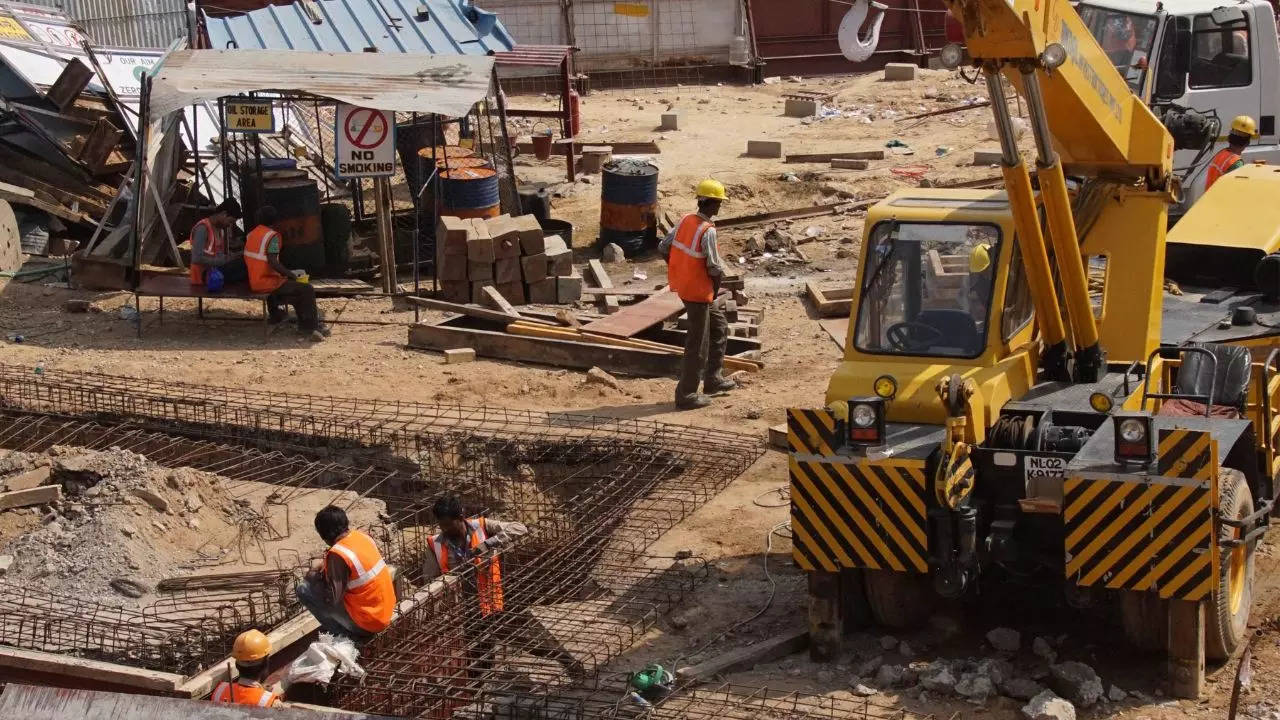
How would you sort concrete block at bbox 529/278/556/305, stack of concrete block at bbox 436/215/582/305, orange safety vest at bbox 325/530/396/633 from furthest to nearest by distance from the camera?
concrete block at bbox 529/278/556/305 < stack of concrete block at bbox 436/215/582/305 < orange safety vest at bbox 325/530/396/633

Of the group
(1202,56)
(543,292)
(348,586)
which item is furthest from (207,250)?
(1202,56)

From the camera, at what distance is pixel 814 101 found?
25.3 m

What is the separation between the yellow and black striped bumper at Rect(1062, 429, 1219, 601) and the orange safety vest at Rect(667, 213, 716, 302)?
17.7ft

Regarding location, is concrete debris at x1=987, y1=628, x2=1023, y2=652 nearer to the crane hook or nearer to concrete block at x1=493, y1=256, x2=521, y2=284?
the crane hook

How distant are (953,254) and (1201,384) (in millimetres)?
1651

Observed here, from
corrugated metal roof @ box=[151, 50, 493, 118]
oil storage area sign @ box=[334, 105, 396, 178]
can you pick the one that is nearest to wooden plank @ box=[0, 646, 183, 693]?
corrugated metal roof @ box=[151, 50, 493, 118]

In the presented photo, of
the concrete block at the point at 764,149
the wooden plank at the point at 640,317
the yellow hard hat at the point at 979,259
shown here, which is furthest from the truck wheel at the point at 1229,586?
the concrete block at the point at 764,149

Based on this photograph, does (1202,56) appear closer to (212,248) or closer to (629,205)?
(629,205)

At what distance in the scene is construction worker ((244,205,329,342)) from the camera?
14.5m

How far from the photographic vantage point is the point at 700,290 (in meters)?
12.2

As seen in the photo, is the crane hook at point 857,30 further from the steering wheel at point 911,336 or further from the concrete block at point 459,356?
the concrete block at point 459,356

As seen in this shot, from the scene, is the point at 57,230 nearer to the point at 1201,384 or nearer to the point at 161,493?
the point at 161,493

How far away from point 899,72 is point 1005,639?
64.9 feet

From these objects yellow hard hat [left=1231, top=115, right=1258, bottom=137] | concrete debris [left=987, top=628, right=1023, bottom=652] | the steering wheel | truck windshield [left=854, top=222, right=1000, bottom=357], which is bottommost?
concrete debris [left=987, top=628, right=1023, bottom=652]
